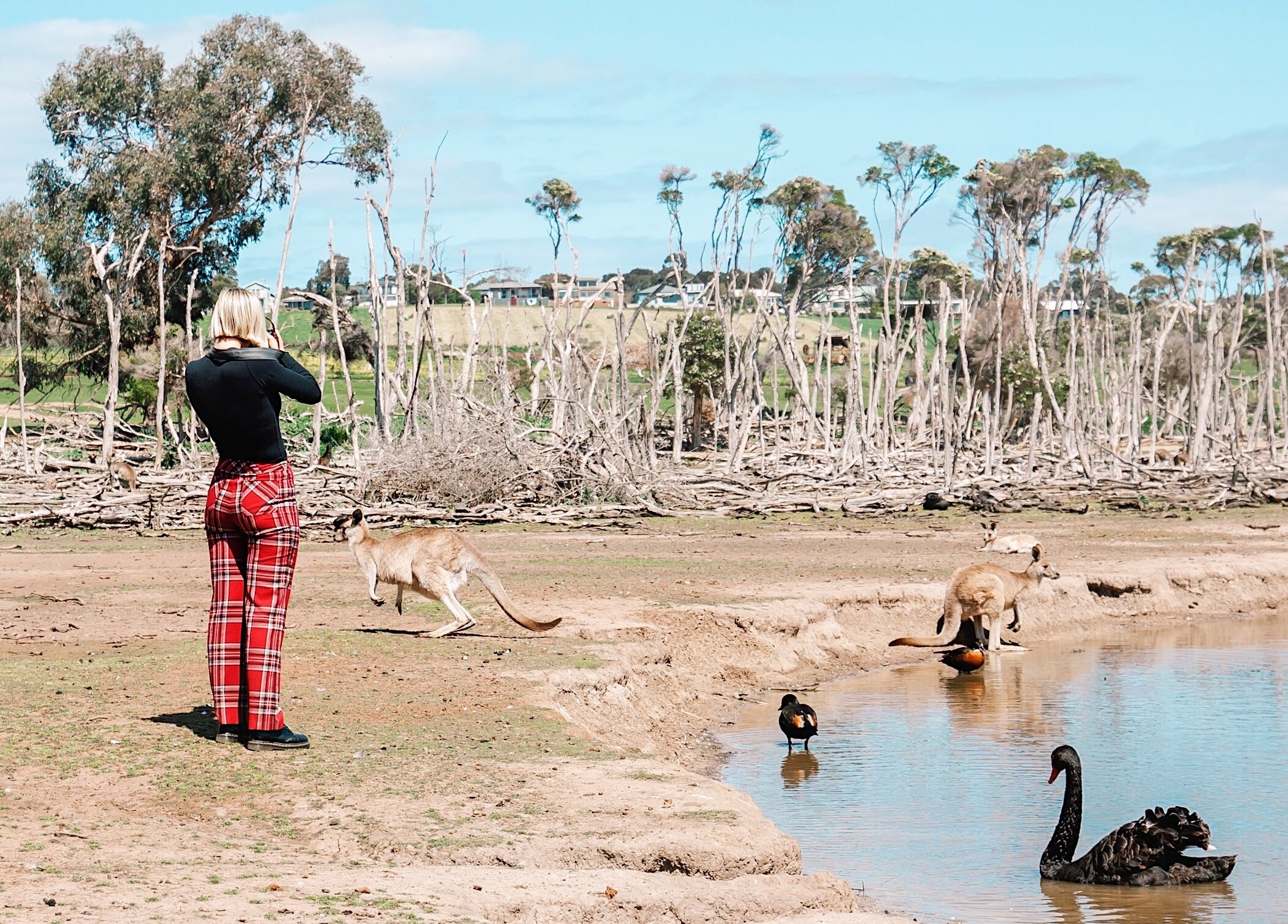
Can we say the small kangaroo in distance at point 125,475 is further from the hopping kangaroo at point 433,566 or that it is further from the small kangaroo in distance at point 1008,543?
the hopping kangaroo at point 433,566

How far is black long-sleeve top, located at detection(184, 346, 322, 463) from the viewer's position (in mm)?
7566

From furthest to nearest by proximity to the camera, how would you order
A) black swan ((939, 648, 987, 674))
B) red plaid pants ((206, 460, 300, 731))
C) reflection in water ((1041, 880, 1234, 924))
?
1. black swan ((939, 648, 987, 674))
2. reflection in water ((1041, 880, 1234, 924))
3. red plaid pants ((206, 460, 300, 731))

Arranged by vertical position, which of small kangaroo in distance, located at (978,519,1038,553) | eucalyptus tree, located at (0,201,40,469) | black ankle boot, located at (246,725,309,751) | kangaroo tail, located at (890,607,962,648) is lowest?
kangaroo tail, located at (890,607,962,648)

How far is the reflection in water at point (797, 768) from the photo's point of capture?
10.5 metres

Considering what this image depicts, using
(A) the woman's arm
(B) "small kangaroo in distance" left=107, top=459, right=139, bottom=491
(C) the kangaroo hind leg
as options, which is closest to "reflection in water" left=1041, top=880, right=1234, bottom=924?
(A) the woman's arm

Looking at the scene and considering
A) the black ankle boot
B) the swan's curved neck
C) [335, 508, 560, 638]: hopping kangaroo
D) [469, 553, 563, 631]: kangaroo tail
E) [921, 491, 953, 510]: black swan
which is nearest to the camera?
the black ankle boot

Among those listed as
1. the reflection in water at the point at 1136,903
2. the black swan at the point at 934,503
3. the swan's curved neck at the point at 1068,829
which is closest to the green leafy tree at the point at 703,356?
the black swan at the point at 934,503

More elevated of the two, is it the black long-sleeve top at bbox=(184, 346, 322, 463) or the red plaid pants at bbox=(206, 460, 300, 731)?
the black long-sleeve top at bbox=(184, 346, 322, 463)

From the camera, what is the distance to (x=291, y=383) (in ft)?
25.0

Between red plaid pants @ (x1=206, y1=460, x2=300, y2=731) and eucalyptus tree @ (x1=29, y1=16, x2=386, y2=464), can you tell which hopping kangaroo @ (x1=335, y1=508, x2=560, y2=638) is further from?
eucalyptus tree @ (x1=29, y1=16, x2=386, y2=464)

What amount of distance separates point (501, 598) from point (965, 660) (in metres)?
5.13

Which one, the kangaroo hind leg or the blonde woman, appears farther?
the kangaroo hind leg

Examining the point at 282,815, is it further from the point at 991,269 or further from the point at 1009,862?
the point at 991,269

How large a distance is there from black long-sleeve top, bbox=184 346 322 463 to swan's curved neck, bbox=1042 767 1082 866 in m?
4.50
